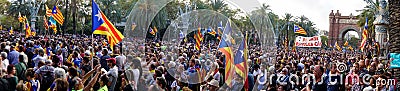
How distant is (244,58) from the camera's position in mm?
8148

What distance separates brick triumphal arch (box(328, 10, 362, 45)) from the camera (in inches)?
3022

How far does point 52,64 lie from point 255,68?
402cm

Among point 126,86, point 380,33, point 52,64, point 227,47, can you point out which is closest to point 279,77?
point 227,47

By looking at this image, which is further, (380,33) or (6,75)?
(380,33)

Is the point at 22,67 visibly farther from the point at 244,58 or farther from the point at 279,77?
the point at 279,77

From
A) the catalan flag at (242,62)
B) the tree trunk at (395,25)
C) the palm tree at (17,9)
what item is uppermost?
the palm tree at (17,9)

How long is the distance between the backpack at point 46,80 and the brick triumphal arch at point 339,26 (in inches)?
2859

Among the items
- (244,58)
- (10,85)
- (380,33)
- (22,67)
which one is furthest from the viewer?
(380,33)

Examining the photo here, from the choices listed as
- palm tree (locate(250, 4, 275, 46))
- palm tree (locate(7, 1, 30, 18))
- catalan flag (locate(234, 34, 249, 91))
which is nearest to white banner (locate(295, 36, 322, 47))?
palm tree (locate(250, 4, 275, 46))

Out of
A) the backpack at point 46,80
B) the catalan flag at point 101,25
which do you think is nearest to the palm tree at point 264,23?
the catalan flag at point 101,25

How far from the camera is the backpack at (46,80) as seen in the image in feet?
24.8

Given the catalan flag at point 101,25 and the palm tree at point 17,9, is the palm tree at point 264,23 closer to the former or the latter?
the catalan flag at point 101,25

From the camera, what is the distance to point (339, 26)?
78.2 metres

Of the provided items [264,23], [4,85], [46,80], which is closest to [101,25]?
[46,80]
